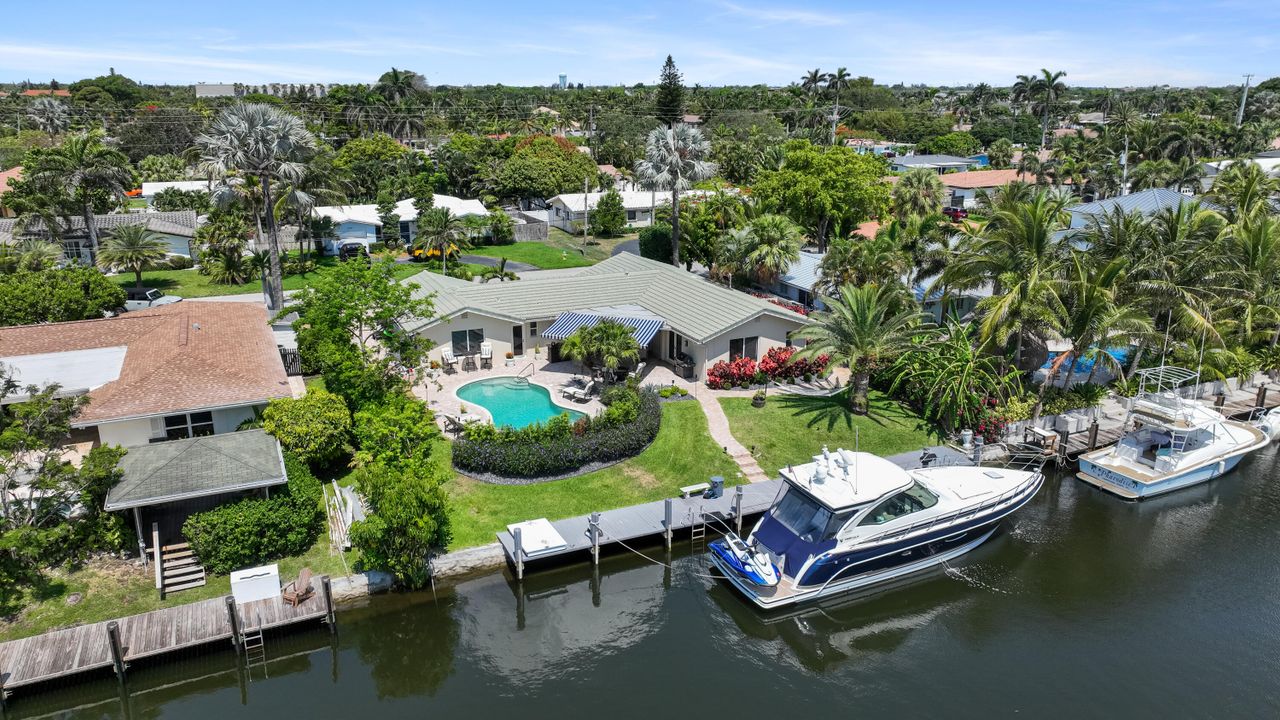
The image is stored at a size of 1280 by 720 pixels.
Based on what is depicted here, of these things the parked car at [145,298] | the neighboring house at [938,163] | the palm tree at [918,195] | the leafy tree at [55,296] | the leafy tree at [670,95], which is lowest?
the parked car at [145,298]

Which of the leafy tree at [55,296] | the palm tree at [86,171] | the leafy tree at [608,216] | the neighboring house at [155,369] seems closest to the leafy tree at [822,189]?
the leafy tree at [608,216]

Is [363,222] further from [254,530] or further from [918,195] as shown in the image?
[254,530]

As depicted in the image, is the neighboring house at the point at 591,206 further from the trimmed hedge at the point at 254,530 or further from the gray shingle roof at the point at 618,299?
the trimmed hedge at the point at 254,530

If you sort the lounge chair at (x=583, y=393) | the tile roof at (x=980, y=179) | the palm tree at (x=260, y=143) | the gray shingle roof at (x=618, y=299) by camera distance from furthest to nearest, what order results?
1. the tile roof at (x=980, y=179)
2. the palm tree at (x=260, y=143)
3. the gray shingle roof at (x=618, y=299)
4. the lounge chair at (x=583, y=393)

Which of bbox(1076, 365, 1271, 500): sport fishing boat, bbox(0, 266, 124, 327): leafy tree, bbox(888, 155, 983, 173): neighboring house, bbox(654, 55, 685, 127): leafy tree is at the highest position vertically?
bbox(654, 55, 685, 127): leafy tree

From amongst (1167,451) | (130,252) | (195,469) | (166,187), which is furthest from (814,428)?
(166,187)

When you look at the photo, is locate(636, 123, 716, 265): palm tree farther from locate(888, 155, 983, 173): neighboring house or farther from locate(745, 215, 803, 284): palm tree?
locate(888, 155, 983, 173): neighboring house

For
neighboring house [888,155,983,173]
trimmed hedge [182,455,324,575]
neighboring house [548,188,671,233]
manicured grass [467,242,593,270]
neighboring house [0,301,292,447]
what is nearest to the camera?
trimmed hedge [182,455,324,575]

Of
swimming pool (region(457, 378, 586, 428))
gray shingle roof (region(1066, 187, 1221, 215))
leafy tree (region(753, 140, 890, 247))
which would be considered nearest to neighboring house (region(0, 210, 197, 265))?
swimming pool (region(457, 378, 586, 428))
